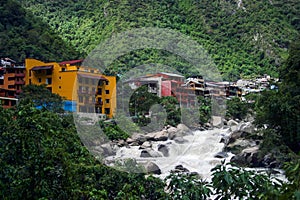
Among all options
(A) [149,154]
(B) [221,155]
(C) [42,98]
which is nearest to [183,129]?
(A) [149,154]

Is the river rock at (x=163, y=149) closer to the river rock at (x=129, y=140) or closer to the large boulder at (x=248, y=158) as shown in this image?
the river rock at (x=129, y=140)

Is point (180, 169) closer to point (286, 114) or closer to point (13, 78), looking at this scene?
point (286, 114)

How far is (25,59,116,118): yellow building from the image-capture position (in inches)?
791

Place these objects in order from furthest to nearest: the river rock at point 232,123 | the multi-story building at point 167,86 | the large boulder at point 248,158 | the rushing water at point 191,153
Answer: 1. the multi-story building at point 167,86
2. the river rock at point 232,123
3. the rushing water at point 191,153
4. the large boulder at point 248,158

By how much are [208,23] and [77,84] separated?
2996 centimetres

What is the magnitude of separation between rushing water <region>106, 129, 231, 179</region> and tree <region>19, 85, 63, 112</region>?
10.9ft

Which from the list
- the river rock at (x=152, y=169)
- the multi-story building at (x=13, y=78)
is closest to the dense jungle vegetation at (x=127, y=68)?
the river rock at (x=152, y=169)

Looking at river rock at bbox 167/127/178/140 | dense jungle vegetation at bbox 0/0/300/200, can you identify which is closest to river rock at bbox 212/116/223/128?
dense jungle vegetation at bbox 0/0/300/200

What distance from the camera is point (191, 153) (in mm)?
18375

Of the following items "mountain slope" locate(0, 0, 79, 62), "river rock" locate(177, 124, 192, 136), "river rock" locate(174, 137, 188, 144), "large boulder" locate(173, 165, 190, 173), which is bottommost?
"large boulder" locate(173, 165, 190, 173)

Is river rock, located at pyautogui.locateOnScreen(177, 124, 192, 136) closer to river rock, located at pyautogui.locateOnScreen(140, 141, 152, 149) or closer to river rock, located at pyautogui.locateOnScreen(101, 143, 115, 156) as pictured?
river rock, located at pyautogui.locateOnScreen(140, 141, 152, 149)

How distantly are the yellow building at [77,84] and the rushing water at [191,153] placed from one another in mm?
3267

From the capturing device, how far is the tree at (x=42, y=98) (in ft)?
60.0

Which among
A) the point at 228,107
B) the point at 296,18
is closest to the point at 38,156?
the point at 228,107
